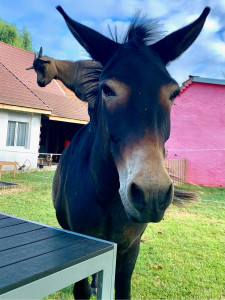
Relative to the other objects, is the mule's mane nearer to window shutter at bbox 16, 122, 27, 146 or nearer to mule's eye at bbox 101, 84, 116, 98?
mule's eye at bbox 101, 84, 116, 98

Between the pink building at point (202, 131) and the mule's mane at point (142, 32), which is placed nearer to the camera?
the mule's mane at point (142, 32)

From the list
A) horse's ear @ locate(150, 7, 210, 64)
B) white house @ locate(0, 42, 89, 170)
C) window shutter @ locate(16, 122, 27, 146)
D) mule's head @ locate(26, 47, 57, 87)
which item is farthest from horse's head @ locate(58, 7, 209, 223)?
window shutter @ locate(16, 122, 27, 146)

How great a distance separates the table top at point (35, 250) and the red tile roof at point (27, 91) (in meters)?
9.04

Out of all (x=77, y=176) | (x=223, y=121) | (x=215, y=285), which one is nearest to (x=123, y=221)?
(x=77, y=176)

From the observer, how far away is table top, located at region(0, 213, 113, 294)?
3.27ft

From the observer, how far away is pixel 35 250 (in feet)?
4.13

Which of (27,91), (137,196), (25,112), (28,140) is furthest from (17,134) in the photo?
(137,196)

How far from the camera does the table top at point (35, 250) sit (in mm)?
998

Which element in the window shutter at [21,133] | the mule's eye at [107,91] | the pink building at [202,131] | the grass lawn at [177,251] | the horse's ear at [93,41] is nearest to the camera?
the mule's eye at [107,91]

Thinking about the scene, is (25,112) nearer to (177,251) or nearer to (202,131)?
(202,131)

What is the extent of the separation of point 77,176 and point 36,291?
101 centimetres

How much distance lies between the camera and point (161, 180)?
3.49 ft

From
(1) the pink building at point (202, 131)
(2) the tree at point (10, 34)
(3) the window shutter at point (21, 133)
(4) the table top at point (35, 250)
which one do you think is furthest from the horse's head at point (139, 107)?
(2) the tree at point (10, 34)

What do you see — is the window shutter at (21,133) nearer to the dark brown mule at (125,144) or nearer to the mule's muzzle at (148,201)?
the dark brown mule at (125,144)
